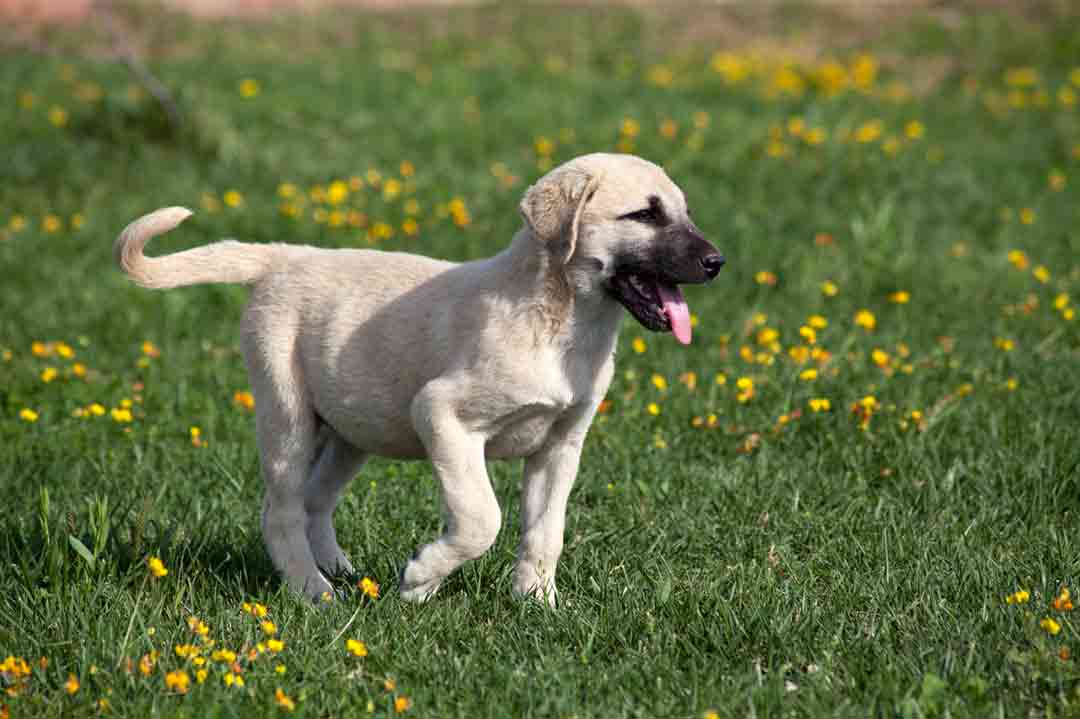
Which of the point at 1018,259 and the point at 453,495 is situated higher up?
the point at 453,495

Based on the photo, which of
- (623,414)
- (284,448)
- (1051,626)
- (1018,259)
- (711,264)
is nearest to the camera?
(1051,626)

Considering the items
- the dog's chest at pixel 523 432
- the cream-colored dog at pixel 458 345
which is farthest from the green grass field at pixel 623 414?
the dog's chest at pixel 523 432

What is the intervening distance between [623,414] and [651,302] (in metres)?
→ 1.96

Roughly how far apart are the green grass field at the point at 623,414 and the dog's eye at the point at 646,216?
114cm

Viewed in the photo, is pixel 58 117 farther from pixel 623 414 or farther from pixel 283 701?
pixel 283 701

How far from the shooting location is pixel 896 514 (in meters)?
5.18

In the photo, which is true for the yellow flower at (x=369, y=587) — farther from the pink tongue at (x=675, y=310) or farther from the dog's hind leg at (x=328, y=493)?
the pink tongue at (x=675, y=310)

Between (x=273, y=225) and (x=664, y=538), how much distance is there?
4765 mm

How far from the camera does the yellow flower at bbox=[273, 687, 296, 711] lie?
3.61m

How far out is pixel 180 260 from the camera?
15.7 feet

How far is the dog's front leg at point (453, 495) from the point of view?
4.23 m

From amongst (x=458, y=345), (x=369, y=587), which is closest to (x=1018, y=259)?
(x=458, y=345)

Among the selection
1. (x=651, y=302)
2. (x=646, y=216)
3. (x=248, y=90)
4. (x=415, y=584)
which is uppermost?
(x=646, y=216)

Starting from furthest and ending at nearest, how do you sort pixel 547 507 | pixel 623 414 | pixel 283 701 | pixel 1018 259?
pixel 1018 259 < pixel 623 414 < pixel 547 507 < pixel 283 701
